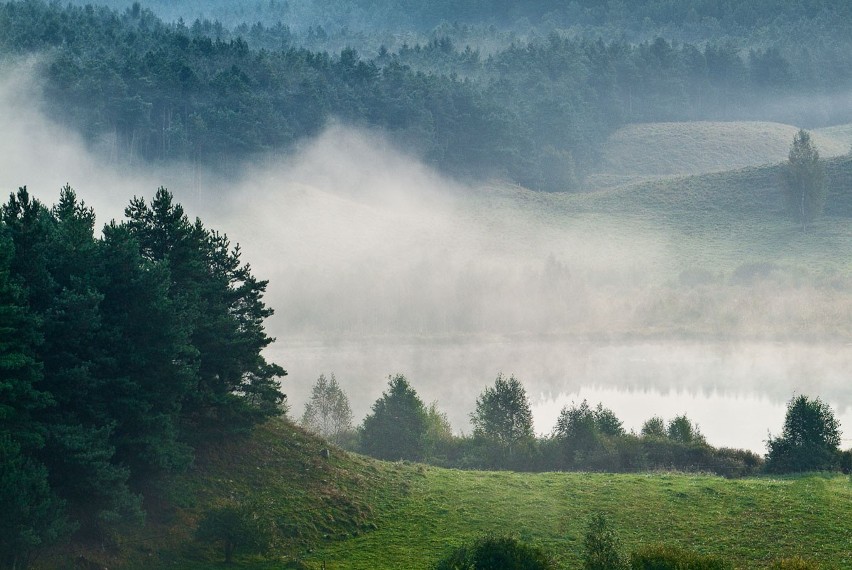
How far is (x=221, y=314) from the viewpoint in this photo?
5528 centimetres

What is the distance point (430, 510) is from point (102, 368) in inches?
811

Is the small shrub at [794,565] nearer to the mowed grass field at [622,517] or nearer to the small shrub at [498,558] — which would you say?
the mowed grass field at [622,517]

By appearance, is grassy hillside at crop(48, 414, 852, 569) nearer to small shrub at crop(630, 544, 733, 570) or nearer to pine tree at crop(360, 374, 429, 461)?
small shrub at crop(630, 544, 733, 570)

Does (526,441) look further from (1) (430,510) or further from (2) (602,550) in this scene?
(2) (602,550)

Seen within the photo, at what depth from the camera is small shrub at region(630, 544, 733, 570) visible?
36.4 m

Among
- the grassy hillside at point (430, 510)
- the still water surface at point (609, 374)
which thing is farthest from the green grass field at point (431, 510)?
the still water surface at point (609, 374)

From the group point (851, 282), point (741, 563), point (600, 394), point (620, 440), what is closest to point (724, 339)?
point (851, 282)

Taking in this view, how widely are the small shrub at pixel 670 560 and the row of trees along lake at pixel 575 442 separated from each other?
29367 millimetres

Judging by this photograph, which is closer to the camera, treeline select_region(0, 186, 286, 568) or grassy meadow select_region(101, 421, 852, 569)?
treeline select_region(0, 186, 286, 568)

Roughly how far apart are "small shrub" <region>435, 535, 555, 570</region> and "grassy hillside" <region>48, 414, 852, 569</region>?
517 centimetres

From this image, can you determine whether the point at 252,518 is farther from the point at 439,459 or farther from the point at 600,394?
the point at 600,394

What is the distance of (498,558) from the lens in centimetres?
3744

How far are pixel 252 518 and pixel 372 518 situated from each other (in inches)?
349

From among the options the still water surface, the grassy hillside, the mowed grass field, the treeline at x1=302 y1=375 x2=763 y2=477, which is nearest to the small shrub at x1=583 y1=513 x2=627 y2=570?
the mowed grass field
